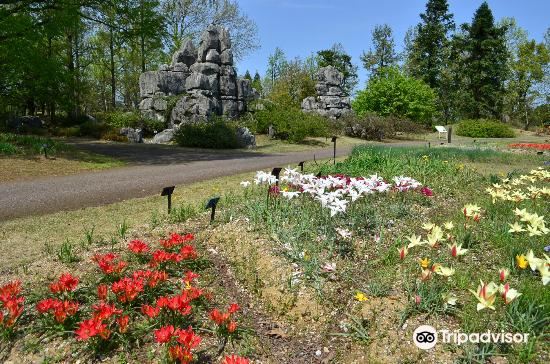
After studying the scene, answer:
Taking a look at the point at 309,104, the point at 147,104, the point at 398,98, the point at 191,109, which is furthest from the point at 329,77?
the point at 147,104

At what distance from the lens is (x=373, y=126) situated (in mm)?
27078

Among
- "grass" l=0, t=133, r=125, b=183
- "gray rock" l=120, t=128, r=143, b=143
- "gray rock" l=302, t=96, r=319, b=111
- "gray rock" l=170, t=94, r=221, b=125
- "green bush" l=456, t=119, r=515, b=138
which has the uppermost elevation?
"gray rock" l=302, t=96, r=319, b=111

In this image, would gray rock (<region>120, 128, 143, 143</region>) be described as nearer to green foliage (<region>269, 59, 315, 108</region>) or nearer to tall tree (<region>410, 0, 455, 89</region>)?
green foliage (<region>269, 59, 315, 108</region>)

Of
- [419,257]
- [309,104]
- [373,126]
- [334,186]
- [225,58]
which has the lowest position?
[419,257]

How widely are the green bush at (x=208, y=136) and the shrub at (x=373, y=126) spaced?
1119cm

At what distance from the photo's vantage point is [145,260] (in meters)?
3.83

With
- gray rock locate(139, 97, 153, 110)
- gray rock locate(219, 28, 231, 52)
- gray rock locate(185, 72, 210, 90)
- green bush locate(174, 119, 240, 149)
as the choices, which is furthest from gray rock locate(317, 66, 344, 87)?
green bush locate(174, 119, 240, 149)

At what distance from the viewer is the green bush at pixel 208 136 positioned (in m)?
18.9

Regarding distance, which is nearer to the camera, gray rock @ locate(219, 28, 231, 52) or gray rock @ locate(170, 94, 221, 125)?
gray rock @ locate(170, 94, 221, 125)

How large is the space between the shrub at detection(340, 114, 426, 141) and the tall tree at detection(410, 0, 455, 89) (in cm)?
1919

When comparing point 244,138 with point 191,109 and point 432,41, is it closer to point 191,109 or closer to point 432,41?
point 191,109

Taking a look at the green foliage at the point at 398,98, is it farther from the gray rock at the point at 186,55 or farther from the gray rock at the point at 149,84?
the gray rock at the point at 149,84

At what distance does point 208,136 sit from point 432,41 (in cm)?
3655

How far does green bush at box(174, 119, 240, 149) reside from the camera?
61.9 ft
